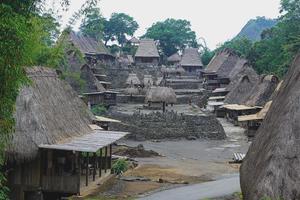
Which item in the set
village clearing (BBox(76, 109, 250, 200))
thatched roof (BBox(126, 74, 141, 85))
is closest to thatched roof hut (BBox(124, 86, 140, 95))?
thatched roof (BBox(126, 74, 141, 85))

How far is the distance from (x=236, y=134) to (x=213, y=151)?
739 cm

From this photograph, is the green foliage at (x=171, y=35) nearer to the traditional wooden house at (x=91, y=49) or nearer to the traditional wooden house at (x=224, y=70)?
the traditional wooden house at (x=91, y=49)

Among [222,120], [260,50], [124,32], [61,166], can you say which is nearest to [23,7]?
[61,166]

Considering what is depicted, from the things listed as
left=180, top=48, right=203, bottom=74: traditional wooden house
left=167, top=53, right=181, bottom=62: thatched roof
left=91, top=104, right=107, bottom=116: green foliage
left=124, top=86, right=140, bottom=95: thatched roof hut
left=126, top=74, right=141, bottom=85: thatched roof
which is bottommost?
left=91, top=104, right=107, bottom=116: green foliage

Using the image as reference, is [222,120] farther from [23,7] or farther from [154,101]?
[23,7]

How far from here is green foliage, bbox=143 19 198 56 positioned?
77812 millimetres

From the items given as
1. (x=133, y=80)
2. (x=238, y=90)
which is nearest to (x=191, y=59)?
(x=133, y=80)

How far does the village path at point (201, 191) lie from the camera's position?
645 inches

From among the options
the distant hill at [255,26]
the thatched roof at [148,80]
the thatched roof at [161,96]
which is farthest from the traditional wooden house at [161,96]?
the distant hill at [255,26]

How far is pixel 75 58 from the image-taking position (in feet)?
136

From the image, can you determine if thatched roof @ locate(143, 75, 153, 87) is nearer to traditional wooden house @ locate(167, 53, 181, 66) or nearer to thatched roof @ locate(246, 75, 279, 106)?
traditional wooden house @ locate(167, 53, 181, 66)

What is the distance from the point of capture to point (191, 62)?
214 ft

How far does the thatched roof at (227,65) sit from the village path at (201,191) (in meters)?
36.3

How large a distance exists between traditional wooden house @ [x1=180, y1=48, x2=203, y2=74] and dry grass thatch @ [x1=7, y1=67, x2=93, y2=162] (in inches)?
1845
